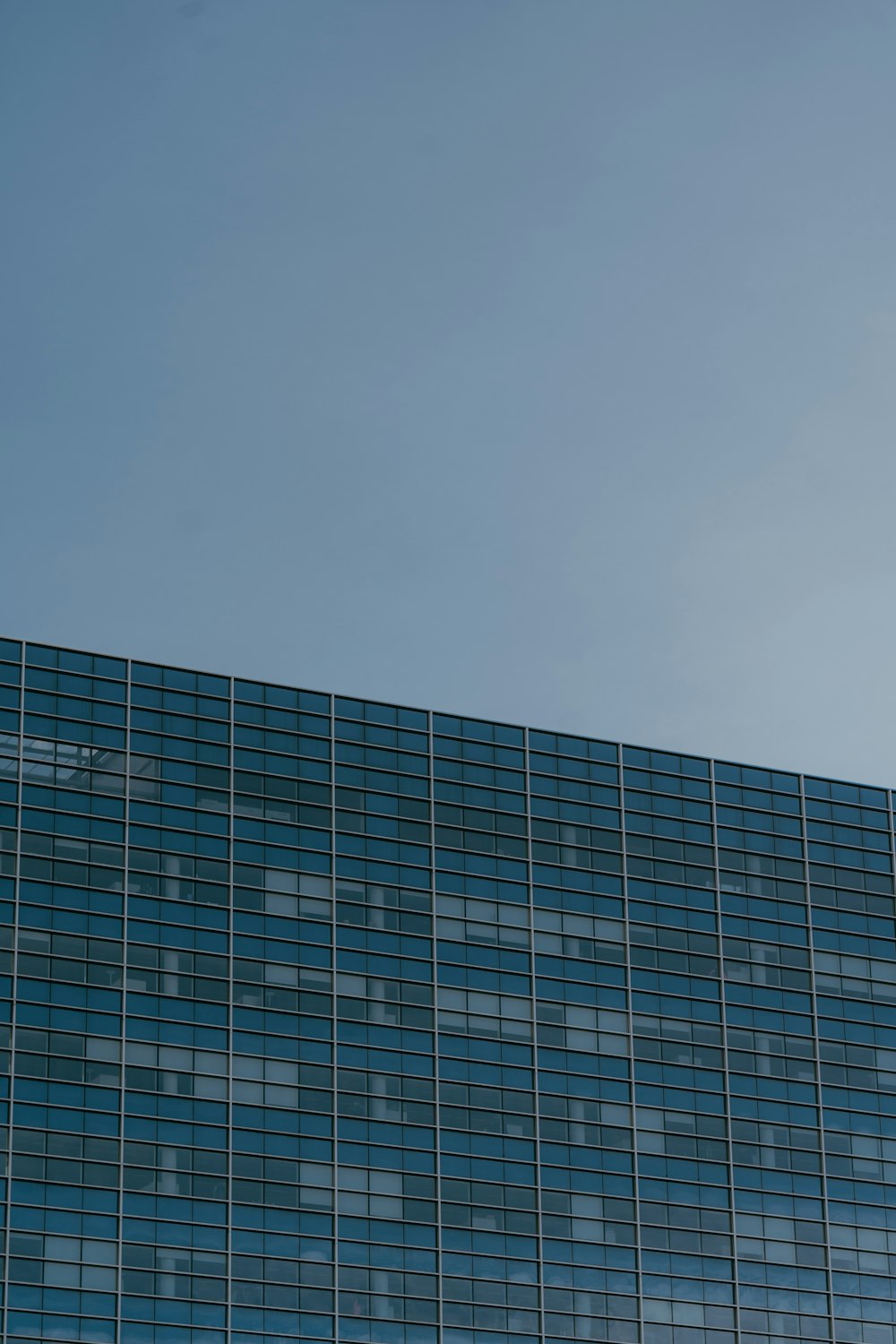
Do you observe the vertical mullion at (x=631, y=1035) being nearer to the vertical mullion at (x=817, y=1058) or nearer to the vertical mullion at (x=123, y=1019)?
the vertical mullion at (x=817, y=1058)

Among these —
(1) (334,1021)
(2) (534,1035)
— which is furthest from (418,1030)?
(2) (534,1035)

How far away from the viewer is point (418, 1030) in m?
116

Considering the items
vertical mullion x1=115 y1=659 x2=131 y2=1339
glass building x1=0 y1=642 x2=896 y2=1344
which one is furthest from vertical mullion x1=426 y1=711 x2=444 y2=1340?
vertical mullion x1=115 y1=659 x2=131 y2=1339

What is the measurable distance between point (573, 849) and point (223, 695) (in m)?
18.7

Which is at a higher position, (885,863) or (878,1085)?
(885,863)

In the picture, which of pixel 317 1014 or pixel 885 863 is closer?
pixel 317 1014

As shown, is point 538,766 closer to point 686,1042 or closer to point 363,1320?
point 686,1042

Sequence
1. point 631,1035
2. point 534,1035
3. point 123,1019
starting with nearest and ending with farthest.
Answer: point 123,1019, point 534,1035, point 631,1035

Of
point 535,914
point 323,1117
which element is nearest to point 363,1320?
point 323,1117

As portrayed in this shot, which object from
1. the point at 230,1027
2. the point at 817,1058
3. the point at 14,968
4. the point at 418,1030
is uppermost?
the point at 14,968

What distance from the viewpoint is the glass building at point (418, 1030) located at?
356ft

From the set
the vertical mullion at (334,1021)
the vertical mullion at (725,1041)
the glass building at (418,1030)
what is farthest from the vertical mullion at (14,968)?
the vertical mullion at (725,1041)

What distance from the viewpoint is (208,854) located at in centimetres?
11438

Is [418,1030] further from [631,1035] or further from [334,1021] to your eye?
[631,1035]
